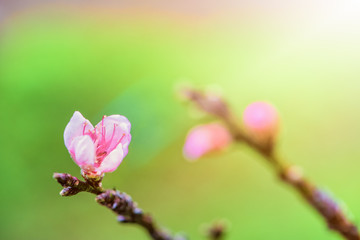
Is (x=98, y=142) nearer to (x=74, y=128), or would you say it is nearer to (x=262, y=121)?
(x=74, y=128)

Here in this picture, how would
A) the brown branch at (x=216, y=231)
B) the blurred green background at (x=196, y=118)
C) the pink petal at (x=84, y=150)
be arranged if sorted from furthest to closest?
the blurred green background at (x=196, y=118), the brown branch at (x=216, y=231), the pink petal at (x=84, y=150)

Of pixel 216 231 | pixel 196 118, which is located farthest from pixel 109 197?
pixel 196 118

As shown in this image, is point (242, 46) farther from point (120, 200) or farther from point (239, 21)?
point (120, 200)

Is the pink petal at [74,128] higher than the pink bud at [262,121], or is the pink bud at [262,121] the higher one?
the pink bud at [262,121]

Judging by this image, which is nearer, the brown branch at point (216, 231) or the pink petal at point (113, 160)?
the pink petal at point (113, 160)

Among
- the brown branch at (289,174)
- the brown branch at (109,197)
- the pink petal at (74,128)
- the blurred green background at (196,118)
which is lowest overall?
the brown branch at (109,197)

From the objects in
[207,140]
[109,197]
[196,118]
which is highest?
[196,118]

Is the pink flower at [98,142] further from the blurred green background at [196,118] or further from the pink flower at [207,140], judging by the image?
the blurred green background at [196,118]

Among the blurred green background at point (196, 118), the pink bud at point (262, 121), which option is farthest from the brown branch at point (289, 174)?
the blurred green background at point (196, 118)
